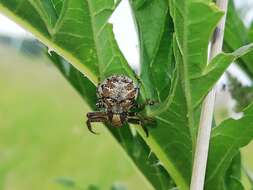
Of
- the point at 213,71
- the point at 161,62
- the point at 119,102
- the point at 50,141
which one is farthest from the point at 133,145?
the point at 50,141

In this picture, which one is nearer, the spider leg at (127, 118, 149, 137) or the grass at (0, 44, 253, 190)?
the spider leg at (127, 118, 149, 137)

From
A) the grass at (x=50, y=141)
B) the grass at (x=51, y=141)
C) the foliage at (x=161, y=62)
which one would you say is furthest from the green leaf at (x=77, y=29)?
the grass at (x=50, y=141)

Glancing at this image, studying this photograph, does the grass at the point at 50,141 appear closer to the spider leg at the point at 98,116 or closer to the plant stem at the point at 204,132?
the spider leg at the point at 98,116

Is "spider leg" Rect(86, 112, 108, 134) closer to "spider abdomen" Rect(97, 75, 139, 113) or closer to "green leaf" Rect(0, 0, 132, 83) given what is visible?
"spider abdomen" Rect(97, 75, 139, 113)

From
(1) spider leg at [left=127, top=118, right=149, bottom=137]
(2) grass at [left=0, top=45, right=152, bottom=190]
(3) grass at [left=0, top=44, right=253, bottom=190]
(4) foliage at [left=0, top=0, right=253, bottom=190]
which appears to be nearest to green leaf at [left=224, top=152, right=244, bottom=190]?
(4) foliage at [left=0, top=0, right=253, bottom=190]

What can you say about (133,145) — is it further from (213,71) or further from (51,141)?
(51,141)

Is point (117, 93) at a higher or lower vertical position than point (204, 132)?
higher

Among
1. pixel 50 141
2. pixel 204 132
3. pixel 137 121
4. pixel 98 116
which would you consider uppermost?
pixel 50 141
